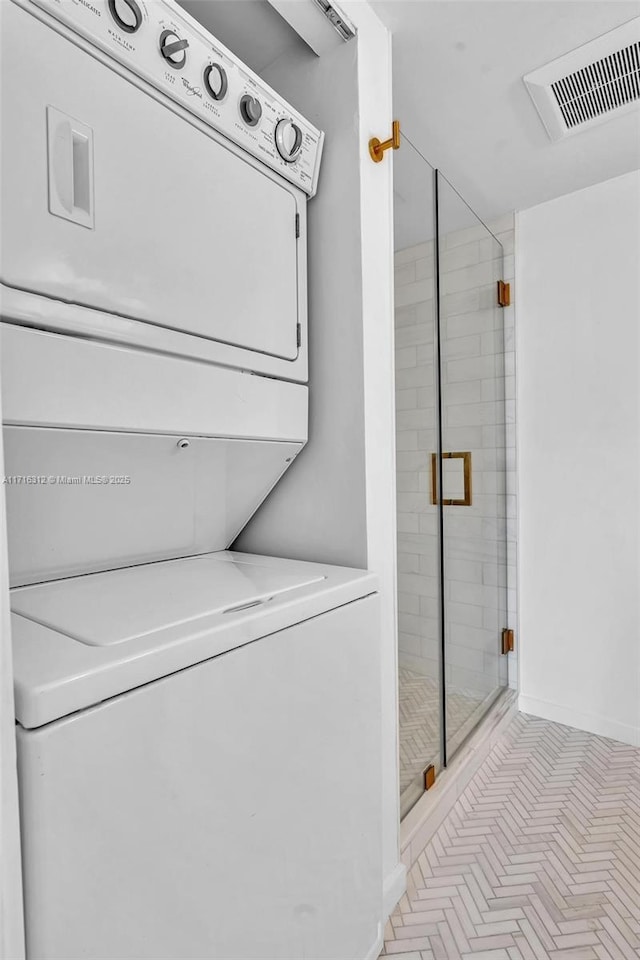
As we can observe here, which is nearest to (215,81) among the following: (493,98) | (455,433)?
(493,98)

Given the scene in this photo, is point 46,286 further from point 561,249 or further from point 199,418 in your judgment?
point 561,249

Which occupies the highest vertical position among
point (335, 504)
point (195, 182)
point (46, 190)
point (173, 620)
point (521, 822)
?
point (195, 182)

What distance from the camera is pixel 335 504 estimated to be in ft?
4.74

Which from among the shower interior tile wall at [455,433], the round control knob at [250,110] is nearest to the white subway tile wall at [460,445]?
the shower interior tile wall at [455,433]

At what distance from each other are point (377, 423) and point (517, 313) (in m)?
1.64

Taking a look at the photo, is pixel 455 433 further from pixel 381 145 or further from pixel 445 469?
pixel 381 145

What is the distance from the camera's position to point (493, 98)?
1.79 meters

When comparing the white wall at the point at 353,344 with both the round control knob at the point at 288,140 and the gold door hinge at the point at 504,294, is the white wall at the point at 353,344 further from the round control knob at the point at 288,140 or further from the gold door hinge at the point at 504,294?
the gold door hinge at the point at 504,294

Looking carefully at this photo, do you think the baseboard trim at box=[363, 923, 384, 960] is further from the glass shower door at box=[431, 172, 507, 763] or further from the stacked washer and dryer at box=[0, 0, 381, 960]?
the glass shower door at box=[431, 172, 507, 763]

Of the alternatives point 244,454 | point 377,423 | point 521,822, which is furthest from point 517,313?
point 521,822

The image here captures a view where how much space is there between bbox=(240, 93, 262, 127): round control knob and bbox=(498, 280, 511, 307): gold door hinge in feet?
5.83

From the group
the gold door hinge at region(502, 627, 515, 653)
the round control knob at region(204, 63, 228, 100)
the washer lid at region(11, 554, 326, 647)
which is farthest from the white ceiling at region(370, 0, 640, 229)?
the gold door hinge at region(502, 627, 515, 653)

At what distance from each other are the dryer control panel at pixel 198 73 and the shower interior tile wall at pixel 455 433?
0.50 meters

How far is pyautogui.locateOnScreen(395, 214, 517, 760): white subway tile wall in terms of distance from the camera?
1812 mm
